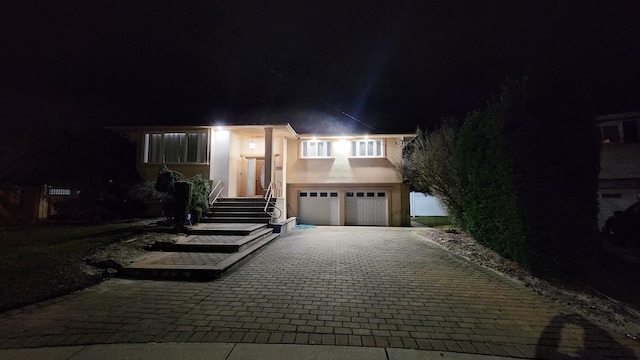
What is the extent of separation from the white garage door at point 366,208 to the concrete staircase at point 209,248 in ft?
20.8

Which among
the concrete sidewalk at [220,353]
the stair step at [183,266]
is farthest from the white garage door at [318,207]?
the concrete sidewalk at [220,353]

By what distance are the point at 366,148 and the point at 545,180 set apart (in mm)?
11426

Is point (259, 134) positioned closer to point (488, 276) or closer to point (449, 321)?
point (488, 276)

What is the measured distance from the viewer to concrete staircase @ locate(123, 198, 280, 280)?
18.3 ft

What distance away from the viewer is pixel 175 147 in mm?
15195

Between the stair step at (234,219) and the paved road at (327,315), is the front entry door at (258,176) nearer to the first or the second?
the stair step at (234,219)

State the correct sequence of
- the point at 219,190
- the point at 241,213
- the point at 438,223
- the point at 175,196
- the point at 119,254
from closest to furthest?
the point at 119,254, the point at 175,196, the point at 241,213, the point at 219,190, the point at 438,223

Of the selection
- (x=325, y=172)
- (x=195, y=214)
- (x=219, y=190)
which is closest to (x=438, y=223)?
(x=325, y=172)

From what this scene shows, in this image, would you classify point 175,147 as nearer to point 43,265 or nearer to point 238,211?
point 238,211

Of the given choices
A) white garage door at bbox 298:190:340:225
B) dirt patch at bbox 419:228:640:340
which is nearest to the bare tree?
dirt patch at bbox 419:228:640:340

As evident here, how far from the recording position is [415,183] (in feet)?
50.7

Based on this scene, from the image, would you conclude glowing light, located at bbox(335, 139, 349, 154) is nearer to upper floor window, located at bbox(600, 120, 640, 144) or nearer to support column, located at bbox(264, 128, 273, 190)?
support column, located at bbox(264, 128, 273, 190)

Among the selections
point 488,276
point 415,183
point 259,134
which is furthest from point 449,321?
point 259,134

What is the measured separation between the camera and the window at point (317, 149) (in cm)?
1730
